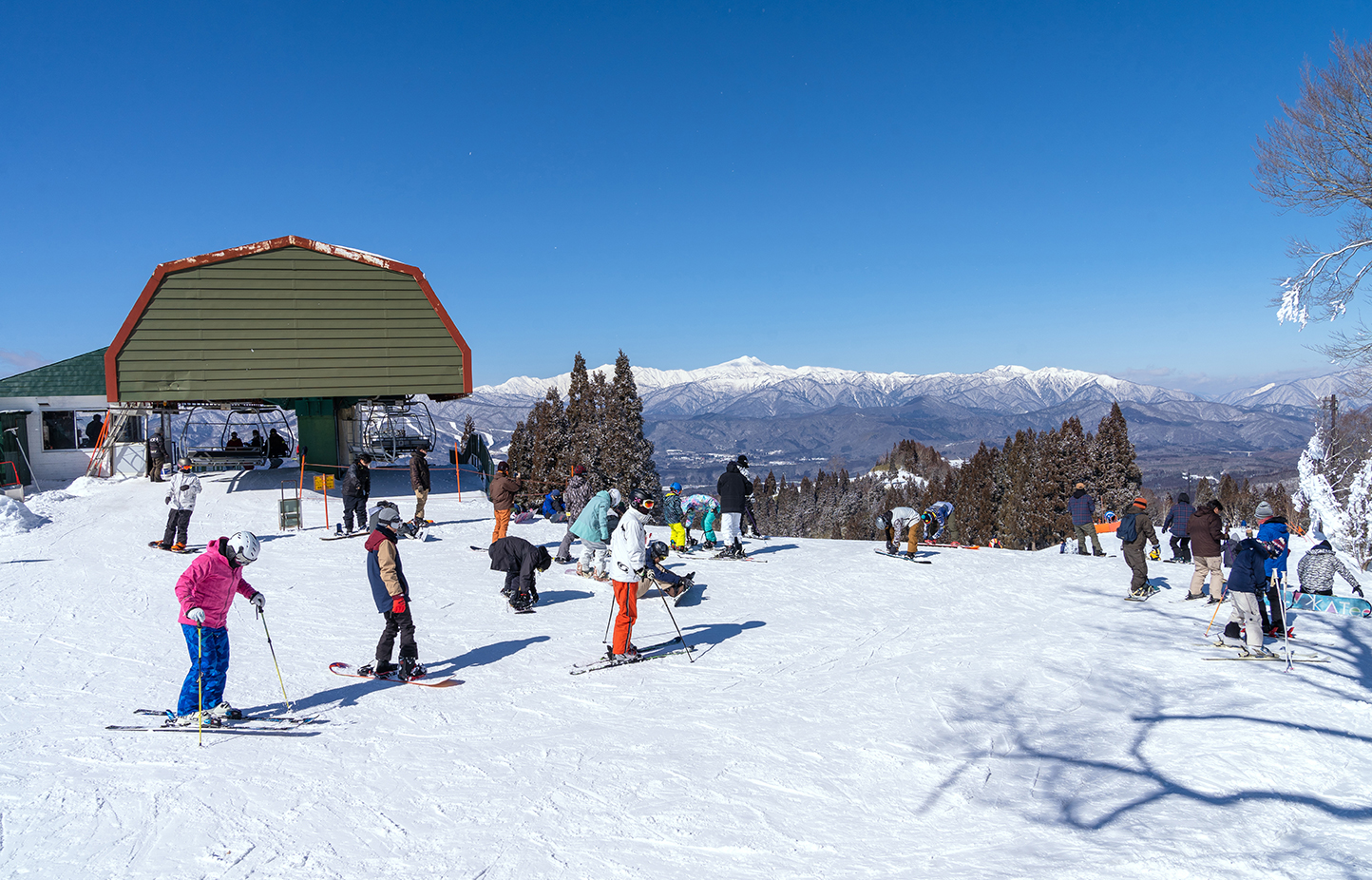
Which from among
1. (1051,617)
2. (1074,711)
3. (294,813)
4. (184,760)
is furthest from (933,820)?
(1051,617)

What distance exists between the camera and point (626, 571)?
842cm

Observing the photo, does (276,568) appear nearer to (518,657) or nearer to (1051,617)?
(518,657)

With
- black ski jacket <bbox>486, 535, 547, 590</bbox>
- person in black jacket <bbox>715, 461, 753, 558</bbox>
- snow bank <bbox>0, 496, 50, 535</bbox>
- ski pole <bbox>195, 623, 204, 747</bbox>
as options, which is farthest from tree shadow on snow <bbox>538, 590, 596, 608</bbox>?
snow bank <bbox>0, 496, 50, 535</bbox>

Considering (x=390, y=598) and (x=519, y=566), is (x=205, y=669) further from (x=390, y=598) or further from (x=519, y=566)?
(x=519, y=566)

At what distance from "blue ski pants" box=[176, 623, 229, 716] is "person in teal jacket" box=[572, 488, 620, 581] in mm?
5861

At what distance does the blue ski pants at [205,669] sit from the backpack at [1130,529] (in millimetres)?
13212

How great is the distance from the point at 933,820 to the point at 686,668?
3678 mm

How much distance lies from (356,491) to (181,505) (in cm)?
304

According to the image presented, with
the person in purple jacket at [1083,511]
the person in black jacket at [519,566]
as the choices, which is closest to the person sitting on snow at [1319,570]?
the person in purple jacket at [1083,511]

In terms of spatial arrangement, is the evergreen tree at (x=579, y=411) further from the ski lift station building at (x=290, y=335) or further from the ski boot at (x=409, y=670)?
the ski boot at (x=409, y=670)

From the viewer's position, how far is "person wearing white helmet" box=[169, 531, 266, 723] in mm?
6215

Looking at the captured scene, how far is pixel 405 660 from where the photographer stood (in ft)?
25.5

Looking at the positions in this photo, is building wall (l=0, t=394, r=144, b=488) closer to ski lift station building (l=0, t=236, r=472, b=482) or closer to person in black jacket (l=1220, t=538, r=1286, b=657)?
ski lift station building (l=0, t=236, r=472, b=482)

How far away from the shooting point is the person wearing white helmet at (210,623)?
621 cm
